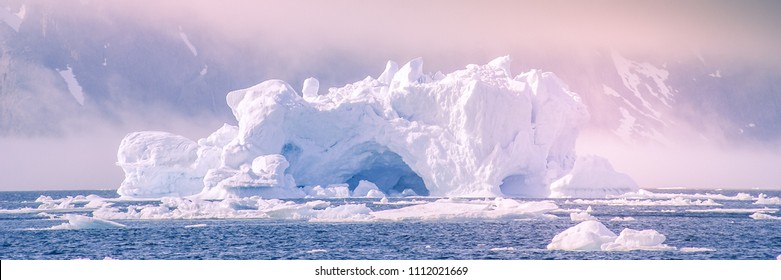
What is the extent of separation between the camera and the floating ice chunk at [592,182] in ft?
183

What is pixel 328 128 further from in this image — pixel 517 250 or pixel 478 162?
pixel 517 250

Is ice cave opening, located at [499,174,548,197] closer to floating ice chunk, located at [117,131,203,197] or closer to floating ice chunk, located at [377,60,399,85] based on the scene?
floating ice chunk, located at [377,60,399,85]

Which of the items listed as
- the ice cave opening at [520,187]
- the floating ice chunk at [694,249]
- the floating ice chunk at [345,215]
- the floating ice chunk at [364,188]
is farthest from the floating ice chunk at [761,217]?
the floating ice chunk at [364,188]

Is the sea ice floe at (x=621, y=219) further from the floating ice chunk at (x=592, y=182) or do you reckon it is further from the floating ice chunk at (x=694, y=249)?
the floating ice chunk at (x=592, y=182)

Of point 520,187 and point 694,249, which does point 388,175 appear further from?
point 694,249

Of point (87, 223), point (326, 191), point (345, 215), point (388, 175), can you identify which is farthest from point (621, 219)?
point (388, 175)

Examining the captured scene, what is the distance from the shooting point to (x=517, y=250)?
28375 mm

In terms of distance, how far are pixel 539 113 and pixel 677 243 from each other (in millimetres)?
27929

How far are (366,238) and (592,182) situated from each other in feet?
88.5

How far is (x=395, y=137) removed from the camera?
5641 cm

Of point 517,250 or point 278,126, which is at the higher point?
point 278,126


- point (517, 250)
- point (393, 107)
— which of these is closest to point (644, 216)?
point (517, 250)
